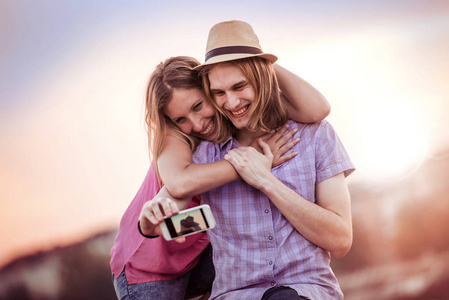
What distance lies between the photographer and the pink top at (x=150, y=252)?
185cm

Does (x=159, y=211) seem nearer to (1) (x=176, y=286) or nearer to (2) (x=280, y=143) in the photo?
(2) (x=280, y=143)

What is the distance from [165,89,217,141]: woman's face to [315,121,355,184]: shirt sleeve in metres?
0.38

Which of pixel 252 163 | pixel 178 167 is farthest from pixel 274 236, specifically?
pixel 178 167

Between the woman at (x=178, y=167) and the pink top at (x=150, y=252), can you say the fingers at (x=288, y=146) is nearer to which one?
the woman at (x=178, y=167)

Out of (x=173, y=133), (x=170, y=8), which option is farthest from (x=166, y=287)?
(x=170, y=8)

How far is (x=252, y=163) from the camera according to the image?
1549 millimetres

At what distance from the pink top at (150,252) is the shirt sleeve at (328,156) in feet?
1.63

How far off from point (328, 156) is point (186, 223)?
54cm

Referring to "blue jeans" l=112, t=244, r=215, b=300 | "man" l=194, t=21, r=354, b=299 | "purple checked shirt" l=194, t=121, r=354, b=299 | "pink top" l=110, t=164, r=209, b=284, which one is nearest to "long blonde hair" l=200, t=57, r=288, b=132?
"man" l=194, t=21, r=354, b=299

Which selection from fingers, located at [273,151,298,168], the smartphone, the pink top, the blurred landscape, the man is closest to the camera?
the smartphone

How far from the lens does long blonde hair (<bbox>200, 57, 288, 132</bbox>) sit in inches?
61.6

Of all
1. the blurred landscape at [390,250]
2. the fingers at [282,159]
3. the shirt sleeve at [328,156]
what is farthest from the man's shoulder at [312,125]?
the blurred landscape at [390,250]

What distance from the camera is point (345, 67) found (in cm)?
298

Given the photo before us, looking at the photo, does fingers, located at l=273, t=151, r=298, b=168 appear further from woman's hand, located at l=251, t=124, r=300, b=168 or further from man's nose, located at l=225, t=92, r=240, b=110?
man's nose, located at l=225, t=92, r=240, b=110
